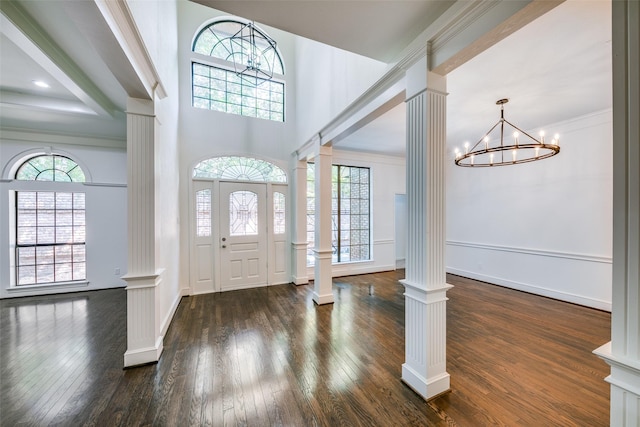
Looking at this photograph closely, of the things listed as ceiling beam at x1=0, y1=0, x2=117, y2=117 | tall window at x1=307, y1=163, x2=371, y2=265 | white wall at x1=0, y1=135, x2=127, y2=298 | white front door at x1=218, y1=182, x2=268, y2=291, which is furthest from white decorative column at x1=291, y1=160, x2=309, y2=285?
white wall at x1=0, y1=135, x2=127, y2=298

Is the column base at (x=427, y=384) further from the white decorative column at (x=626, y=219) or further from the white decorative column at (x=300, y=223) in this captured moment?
the white decorative column at (x=300, y=223)

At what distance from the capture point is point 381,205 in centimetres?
590

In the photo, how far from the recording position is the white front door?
4488 mm

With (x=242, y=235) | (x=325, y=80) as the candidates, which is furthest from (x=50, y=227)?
(x=325, y=80)

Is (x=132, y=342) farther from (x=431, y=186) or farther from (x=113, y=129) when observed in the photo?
(x=113, y=129)

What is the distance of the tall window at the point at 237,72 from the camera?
4523 millimetres

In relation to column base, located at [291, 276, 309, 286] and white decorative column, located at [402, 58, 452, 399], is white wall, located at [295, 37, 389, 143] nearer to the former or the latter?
white decorative column, located at [402, 58, 452, 399]

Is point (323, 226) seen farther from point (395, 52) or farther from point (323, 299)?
point (395, 52)

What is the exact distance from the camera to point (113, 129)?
165 inches

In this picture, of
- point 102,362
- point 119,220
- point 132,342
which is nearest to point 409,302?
point 132,342

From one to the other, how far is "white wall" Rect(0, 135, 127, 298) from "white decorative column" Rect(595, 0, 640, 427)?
241 inches

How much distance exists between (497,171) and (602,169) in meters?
1.44

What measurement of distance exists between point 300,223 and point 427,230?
3224 mm

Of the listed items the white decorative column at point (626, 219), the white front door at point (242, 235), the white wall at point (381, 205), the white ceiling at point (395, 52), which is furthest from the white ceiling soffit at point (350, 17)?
the white wall at point (381, 205)
